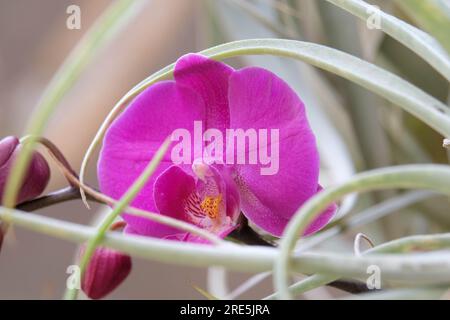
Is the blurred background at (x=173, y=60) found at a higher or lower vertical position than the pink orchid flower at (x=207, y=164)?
higher

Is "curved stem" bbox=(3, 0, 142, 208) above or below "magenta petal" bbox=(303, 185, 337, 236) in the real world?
above

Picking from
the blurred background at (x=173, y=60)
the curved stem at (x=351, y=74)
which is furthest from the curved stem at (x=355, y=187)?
the blurred background at (x=173, y=60)

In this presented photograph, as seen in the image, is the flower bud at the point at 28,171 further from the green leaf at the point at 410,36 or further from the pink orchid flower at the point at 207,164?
the green leaf at the point at 410,36

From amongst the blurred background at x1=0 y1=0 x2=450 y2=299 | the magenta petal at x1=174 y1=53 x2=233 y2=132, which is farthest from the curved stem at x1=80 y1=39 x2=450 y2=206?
the blurred background at x1=0 y1=0 x2=450 y2=299

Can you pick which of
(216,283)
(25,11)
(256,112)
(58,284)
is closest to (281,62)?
(216,283)

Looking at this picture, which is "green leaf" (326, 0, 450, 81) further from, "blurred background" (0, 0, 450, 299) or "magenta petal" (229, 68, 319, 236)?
"blurred background" (0, 0, 450, 299)

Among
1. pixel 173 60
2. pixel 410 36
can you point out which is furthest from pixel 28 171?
pixel 173 60

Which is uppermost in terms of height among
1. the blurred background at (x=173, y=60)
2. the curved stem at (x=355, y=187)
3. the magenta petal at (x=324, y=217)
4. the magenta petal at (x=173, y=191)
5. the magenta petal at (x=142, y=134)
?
the blurred background at (x=173, y=60)

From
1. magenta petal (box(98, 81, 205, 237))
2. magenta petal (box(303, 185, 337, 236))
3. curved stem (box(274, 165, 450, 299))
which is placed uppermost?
magenta petal (box(98, 81, 205, 237))
